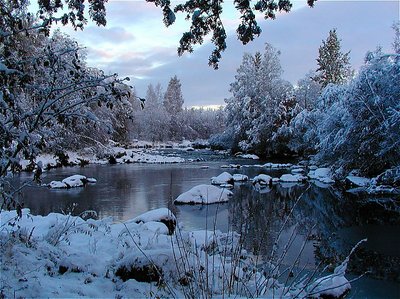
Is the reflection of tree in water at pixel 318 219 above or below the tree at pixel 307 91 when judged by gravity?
below

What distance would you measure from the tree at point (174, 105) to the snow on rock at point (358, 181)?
5354 centimetres

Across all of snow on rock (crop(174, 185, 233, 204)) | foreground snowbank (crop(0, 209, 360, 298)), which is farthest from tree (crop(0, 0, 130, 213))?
snow on rock (crop(174, 185, 233, 204))

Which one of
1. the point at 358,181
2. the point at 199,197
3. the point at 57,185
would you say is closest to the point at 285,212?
the point at 199,197

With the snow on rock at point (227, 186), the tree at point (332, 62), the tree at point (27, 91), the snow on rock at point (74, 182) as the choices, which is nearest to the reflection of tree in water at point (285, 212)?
the snow on rock at point (227, 186)

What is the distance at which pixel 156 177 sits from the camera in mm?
22297

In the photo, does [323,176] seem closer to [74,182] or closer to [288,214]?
[74,182]

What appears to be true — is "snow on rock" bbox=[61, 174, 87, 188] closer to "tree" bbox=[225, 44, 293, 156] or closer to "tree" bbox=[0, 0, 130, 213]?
"tree" bbox=[0, 0, 130, 213]

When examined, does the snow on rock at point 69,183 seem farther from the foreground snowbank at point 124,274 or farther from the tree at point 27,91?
the tree at point 27,91

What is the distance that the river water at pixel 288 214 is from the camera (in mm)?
7886

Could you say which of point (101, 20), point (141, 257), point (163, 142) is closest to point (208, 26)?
point (101, 20)

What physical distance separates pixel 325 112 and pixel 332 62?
2392cm

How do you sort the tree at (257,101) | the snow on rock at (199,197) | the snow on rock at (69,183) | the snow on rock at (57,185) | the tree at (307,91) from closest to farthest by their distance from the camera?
the snow on rock at (199,197) → the snow on rock at (57,185) → the snow on rock at (69,183) → the tree at (257,101) → the tree at (307,91)

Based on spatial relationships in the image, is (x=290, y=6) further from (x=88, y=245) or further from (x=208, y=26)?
(x=88, y=245)

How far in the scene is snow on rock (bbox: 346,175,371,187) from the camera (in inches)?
758
